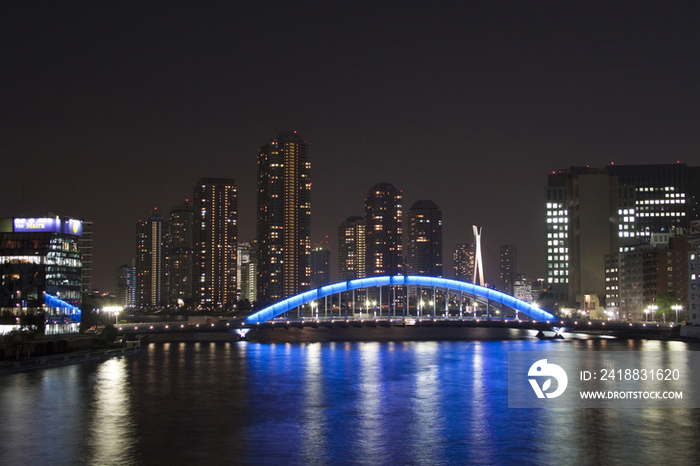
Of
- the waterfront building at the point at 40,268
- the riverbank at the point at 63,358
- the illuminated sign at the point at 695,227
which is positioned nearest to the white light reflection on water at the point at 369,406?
the riverbank at the point at 63,358

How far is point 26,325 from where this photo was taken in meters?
78.3

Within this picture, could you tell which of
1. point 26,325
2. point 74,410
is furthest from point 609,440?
point 26,325

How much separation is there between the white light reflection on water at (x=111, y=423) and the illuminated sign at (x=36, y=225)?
48.9 metres

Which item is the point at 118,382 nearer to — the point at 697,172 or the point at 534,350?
the point at 534,350

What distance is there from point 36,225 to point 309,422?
238ft

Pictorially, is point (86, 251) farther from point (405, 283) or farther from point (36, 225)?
point (405, 283)

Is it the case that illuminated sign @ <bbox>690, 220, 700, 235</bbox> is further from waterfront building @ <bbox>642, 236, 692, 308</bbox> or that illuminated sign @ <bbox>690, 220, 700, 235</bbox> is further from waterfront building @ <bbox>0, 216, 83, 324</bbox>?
waterfront building @ <bbox>0, 216, 83, 324</bbox>

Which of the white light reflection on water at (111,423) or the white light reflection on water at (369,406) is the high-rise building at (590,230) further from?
the white light reflection on water at (111,423)

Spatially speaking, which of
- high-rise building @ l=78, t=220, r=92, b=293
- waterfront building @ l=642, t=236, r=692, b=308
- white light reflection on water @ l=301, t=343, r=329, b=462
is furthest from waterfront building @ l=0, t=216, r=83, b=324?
waterfront building @ l=642, t=236, r=692, b=308

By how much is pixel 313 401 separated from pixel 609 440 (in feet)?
56.2

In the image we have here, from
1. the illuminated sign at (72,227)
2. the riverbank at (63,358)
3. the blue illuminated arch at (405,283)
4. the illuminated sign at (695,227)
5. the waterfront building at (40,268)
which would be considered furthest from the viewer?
the blue illuminated arch at (405,283)

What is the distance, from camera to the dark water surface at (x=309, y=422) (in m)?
26.1

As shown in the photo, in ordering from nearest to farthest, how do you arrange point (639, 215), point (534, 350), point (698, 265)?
point (534, 350)
point (698, 265)
point (639, 215)

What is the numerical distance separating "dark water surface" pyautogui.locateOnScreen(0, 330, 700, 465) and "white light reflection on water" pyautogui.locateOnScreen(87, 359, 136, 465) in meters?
0.06
